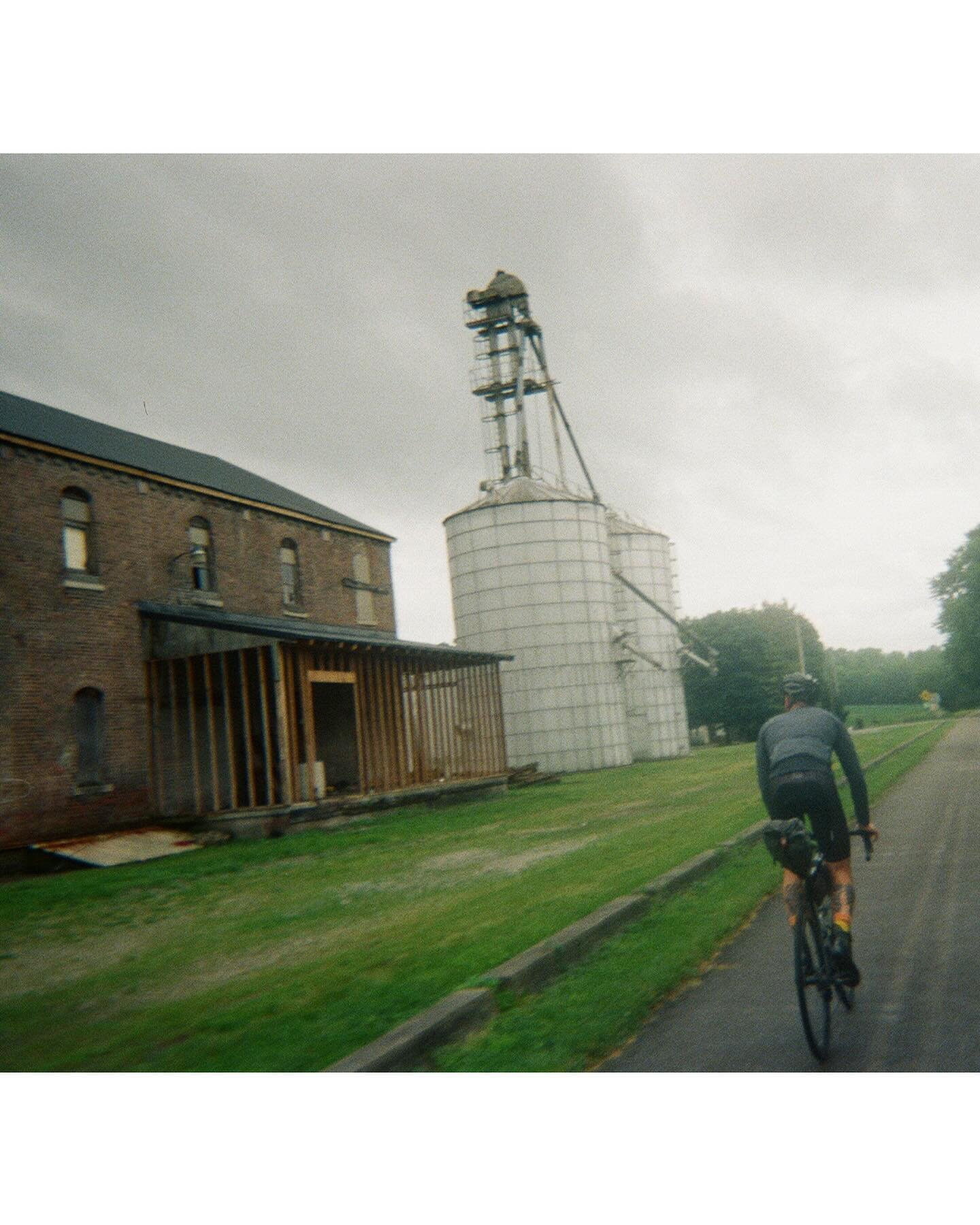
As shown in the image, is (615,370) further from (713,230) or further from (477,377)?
(477,377)

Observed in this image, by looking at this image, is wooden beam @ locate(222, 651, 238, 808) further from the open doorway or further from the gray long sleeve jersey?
the gray long sleeve jersey

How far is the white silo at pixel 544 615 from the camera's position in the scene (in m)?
33.6

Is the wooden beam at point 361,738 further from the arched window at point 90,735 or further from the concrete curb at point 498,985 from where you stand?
the concrete curb at point 498,985

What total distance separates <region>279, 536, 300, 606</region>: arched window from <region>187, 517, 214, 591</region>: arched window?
8.53ft

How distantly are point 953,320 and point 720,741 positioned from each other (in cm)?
5186

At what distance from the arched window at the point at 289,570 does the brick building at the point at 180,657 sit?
0.06 m

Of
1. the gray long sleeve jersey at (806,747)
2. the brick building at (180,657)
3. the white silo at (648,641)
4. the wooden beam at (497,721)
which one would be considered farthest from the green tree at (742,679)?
the gray long sleeve jersey at (806,747)

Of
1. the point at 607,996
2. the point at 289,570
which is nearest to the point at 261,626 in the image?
the point at 289,570

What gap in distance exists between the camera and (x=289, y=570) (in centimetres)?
2414

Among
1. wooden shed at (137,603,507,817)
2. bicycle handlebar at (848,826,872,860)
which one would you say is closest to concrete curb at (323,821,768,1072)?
bicycle handlebar at (848,826,872,860)

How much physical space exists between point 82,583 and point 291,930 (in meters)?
10.2

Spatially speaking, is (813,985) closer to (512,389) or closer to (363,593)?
(363,593)

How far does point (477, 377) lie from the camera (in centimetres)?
3519
